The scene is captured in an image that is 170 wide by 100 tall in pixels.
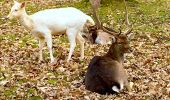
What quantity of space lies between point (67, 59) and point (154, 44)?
11.5 ft

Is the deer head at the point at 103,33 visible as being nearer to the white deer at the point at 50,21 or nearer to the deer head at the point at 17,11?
the white deer at the point at 50,21

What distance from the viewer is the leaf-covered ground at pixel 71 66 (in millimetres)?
9406

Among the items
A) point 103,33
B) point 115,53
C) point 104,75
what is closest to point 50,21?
point 103,33

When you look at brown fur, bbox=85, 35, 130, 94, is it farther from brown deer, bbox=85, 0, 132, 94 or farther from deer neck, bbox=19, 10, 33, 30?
deer neck, bbox=19, 10, 33, 30

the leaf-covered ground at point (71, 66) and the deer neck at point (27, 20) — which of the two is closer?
the leaf-covered ground at point (71, 66)

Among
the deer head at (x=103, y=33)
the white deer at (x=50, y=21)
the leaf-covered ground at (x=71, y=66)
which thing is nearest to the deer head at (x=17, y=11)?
the white deer at (x=50, y=21)

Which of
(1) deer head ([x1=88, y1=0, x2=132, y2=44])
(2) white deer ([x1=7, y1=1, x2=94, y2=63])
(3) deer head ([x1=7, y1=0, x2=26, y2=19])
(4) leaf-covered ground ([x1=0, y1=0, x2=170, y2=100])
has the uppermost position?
(3) deer head ([x1=7, y1=0, x2=26, y2=19])

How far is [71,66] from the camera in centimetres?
1135

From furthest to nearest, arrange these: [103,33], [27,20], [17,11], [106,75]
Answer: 1. [27,20]
2. [17,11]
3. [103,33]
4. [106,75]

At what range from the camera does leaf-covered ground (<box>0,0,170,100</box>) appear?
941cm

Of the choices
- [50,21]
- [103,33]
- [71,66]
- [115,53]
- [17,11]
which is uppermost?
[17,11]

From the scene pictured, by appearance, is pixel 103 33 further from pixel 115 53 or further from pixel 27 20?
pixel 27 20

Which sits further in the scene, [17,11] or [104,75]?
[17,11]

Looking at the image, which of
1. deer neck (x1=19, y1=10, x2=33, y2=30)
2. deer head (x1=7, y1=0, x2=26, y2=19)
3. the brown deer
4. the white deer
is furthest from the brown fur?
deer head (x1=7, y1=0, x2=26, y2=19)
